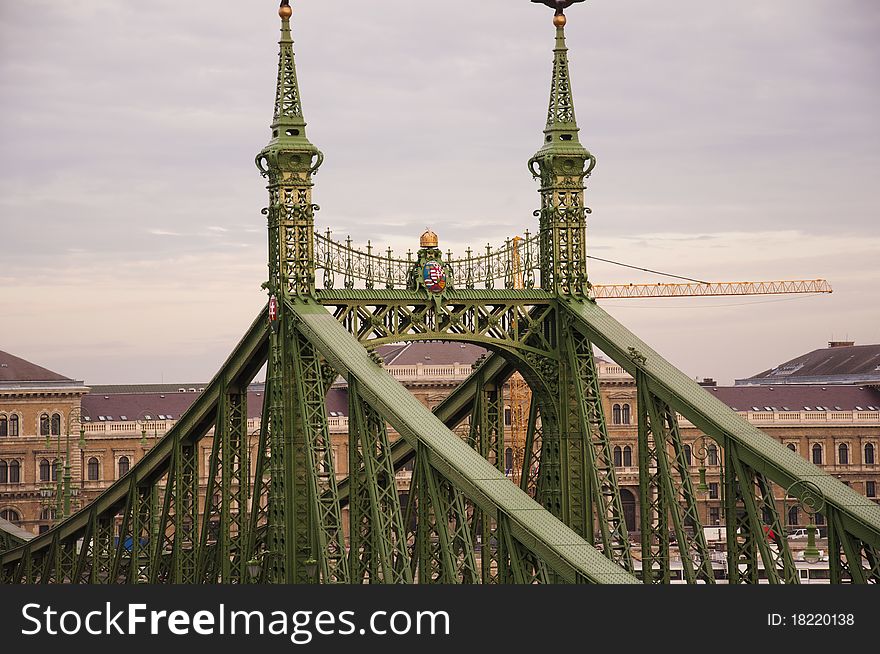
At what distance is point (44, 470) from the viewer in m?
159

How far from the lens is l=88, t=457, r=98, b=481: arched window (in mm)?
161250

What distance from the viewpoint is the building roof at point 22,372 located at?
158 meters

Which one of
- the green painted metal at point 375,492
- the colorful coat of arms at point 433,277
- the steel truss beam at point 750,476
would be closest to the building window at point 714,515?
the colorful coat of arms at point 433,277

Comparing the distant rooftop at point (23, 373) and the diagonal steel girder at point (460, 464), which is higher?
the distant rooftop at point (23, 373)

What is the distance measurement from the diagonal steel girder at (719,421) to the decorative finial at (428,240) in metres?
3.60

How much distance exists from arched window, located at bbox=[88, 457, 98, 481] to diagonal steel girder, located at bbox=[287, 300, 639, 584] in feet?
375

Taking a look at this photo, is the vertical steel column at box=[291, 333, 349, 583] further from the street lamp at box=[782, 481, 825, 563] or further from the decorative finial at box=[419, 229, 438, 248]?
the street lamp at box=[782, 481, 825, 563]

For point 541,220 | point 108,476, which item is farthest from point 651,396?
point 108,476

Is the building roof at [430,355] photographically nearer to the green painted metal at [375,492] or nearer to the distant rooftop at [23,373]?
the distant rooftop at [23,373]

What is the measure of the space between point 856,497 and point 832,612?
21.1ft

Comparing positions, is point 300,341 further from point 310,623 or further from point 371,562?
point 310,623

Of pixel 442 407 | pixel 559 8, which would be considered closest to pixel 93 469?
pixel 442 407

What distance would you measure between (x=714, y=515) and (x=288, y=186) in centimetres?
12182

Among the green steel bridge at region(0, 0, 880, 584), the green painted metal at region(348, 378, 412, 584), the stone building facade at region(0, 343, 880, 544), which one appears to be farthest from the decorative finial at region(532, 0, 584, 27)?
the stone building facade at region(0, 343, 880, 544)
